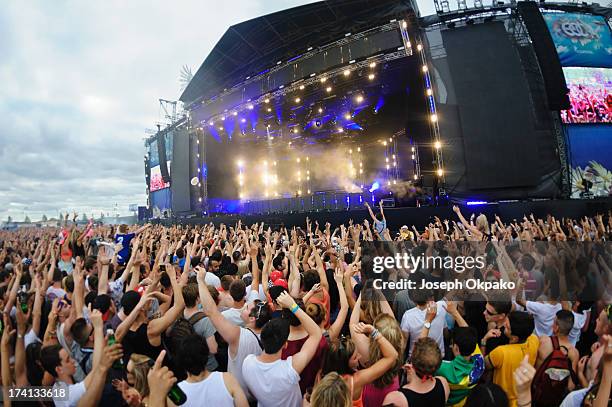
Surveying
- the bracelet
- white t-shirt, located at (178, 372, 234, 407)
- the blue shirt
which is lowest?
white t-shirt, located at (178, 372, 234, 407)

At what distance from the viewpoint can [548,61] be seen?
12297 millimetres

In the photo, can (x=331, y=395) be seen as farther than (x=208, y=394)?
No

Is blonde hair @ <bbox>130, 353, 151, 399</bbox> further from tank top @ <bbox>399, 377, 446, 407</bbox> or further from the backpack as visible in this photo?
the backpack

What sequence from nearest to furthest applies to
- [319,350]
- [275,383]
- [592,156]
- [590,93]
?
[275,383] < [319,350] < [592,156] < [590,93]

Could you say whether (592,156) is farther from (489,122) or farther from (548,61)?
(489,122)

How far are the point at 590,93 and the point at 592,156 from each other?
9.80 ft

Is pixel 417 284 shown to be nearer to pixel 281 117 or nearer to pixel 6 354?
pixel 6 354

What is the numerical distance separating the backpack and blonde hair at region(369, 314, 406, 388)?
43.4 inches

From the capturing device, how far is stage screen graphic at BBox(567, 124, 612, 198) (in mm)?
13141

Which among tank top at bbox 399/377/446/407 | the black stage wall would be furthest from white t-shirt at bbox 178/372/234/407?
the black stage wall

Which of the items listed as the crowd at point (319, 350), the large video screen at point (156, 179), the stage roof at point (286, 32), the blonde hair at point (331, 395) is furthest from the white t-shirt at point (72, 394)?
the large video screen at point (156, 179)

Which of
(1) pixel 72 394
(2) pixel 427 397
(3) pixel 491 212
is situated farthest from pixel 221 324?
(3) pixel 491 212

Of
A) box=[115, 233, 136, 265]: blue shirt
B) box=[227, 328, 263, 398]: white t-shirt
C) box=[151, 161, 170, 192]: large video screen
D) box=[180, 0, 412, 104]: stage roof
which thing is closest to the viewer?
box=[227, 328, 263, 398]: white t-shirt

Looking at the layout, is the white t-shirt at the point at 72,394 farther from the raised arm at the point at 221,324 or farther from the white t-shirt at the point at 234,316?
the white t-shirt at the point at 234,316
